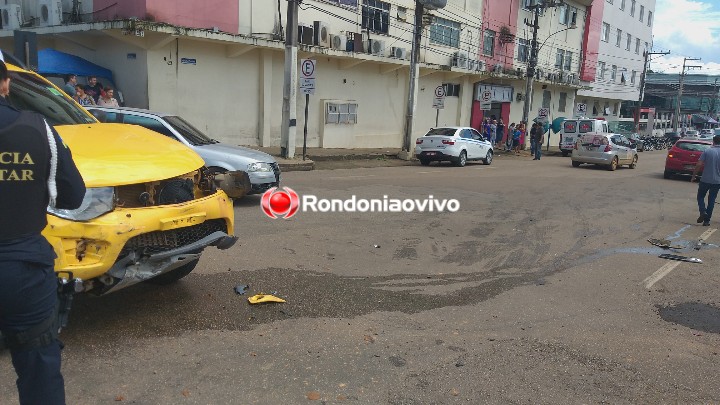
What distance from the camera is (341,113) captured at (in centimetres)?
2458

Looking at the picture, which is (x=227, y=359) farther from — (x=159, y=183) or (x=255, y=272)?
(x=255, y=272)

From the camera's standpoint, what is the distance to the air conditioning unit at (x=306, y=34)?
829 inches

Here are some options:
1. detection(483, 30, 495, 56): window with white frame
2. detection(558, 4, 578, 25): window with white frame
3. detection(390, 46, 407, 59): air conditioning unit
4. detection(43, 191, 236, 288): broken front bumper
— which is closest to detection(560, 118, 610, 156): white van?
detection(483, 30, 495, 56): window with white frame

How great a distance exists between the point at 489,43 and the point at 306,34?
16947mm

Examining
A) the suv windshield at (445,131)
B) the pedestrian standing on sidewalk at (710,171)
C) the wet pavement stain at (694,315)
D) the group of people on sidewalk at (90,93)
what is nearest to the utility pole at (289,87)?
the group of people on sidewalk at (90,93)

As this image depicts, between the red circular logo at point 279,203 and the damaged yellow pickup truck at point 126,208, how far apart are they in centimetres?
435

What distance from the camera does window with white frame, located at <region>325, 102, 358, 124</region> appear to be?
2392 cm

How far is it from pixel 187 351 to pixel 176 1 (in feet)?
51.3

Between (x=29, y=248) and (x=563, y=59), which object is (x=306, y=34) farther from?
(x=563, y=59)

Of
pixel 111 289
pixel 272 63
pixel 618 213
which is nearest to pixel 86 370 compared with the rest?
pixel 111 289

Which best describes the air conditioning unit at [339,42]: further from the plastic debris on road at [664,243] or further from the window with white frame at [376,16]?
the plastic debris on road at [664,243]

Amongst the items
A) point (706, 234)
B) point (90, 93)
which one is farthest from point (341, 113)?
point (706, 234)

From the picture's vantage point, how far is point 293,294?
5402mm

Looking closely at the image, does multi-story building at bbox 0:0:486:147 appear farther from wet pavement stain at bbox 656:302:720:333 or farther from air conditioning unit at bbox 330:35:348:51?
wet pavement stain at bbox 656:302:720:333
